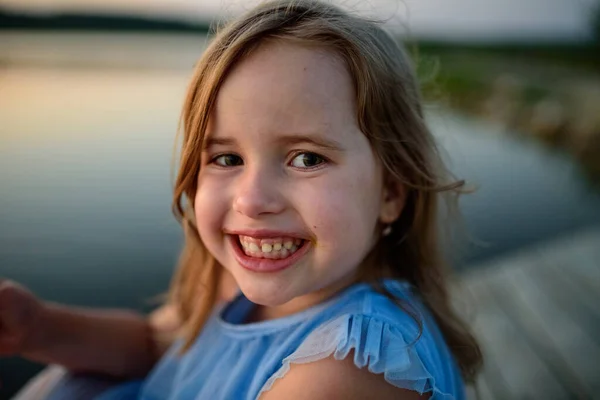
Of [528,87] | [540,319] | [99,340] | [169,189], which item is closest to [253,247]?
[99,340]

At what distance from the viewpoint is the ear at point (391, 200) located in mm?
1422

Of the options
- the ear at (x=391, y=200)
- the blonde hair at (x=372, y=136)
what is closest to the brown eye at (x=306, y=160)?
the blonde hair at (x=372, y=136)

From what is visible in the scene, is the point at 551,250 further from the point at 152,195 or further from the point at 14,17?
the point at 14,17

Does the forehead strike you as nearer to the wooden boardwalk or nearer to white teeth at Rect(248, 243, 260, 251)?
white teeth at Rect(248, 243, 260, 251)

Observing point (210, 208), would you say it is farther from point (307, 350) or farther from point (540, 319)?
point (540, 319)

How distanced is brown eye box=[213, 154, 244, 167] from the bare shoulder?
1.48 feet

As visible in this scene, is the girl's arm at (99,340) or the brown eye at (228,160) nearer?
the brown eye at (228,160)

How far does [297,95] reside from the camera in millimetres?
1185

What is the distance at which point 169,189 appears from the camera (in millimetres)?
6371

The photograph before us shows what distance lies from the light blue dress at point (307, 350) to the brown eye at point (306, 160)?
0.31m

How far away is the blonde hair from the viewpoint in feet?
4.09

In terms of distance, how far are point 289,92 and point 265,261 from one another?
1.18 feet

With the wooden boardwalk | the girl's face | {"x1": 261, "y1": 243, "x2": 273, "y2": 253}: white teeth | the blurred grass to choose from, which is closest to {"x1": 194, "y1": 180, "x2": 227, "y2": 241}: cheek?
the girl's face

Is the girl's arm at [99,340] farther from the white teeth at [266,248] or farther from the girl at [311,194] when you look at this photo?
the white teeth at [266,248]
